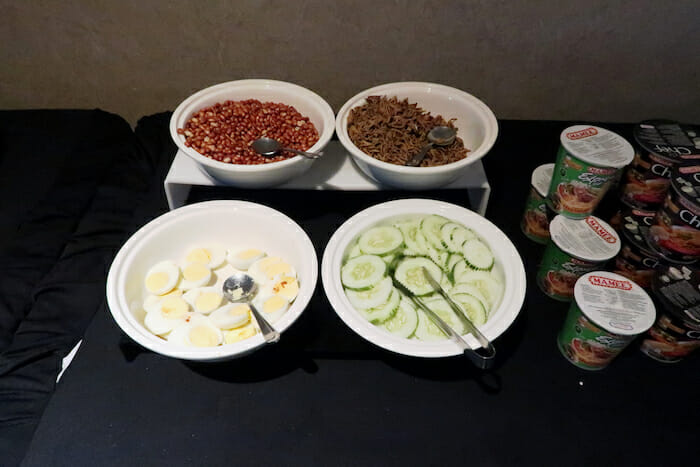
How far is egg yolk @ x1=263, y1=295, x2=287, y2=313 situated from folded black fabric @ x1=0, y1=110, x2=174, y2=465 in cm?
46

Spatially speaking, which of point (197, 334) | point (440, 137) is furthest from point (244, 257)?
point (440, 137)

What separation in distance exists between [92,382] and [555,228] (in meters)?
1.03

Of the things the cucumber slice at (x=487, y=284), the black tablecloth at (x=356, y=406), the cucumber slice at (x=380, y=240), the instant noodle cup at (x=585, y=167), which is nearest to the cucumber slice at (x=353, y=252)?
the cucumber slice at (x=380, y=240)

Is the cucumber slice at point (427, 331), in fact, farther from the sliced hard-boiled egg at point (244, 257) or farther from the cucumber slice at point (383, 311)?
the sliced hard-boiled egg at point (244, 257)

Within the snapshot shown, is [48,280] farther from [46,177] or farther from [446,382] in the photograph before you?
[446,382]

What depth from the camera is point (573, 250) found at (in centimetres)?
111

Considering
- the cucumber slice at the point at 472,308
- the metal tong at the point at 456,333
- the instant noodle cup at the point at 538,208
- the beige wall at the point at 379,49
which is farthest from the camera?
the beige wall at the point at 379,49

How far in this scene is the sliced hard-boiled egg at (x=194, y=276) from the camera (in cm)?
116

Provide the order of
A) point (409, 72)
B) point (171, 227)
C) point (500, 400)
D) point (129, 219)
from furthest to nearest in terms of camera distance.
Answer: point (409, 72) < point (129, 219) < point (171, 227) < point (500, 400)

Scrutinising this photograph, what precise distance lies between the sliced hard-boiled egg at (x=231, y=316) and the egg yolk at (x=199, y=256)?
16 centimetres

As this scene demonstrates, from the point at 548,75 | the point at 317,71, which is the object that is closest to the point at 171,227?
the point at 317,71

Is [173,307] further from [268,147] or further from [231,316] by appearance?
[268,147]

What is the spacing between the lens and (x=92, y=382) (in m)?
1.08

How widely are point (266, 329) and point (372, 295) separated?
0.74 ft
